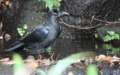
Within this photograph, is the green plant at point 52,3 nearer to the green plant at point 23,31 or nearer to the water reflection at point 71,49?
the green plant at point 23,31

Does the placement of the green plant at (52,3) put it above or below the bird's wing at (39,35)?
above

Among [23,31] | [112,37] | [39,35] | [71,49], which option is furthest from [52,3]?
[39,35]

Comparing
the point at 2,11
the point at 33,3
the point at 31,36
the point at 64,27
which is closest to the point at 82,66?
the point at 31,36

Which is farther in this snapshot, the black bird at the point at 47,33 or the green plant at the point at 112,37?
the green plant at the point at 112,37

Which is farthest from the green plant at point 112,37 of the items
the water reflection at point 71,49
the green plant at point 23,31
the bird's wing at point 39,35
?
the green plant at point 23,31

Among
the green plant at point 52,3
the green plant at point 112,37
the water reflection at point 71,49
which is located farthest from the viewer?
the green plant at point 52,3

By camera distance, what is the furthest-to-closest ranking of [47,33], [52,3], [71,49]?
[52,3], [71,49], [47,33]

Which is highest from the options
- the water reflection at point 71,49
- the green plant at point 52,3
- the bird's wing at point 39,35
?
the green plant at point 52,3

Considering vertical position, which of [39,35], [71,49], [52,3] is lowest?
[71,49]

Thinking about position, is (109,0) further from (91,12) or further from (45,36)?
(45,36)

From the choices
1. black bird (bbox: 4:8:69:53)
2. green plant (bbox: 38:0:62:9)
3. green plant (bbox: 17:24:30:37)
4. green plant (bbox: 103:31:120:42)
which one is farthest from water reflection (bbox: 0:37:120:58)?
green plant (bbox: 38:0:62:9)

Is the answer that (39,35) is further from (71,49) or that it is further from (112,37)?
(112,37)

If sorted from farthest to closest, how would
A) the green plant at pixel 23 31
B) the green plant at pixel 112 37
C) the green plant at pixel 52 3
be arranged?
the green plant at pixel 23 31, the green plant at pixel 52 3, the green plant at pixel 112 37

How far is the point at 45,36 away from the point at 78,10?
3881 millimetres
